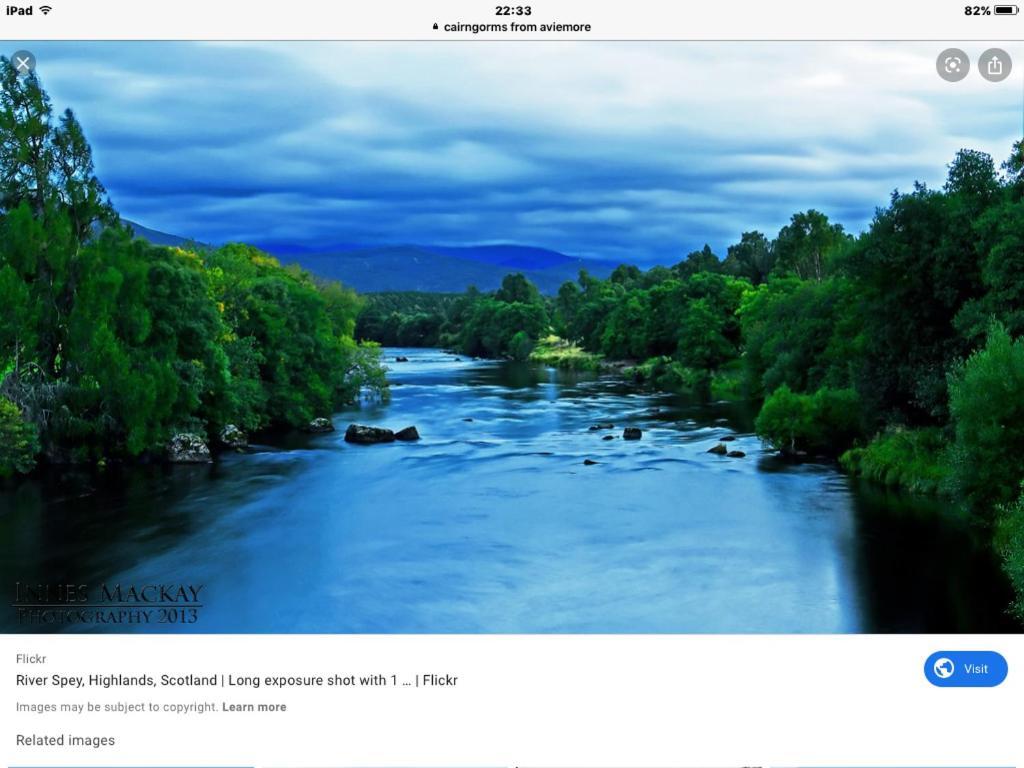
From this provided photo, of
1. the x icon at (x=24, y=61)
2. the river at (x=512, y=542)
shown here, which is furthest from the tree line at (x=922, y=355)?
the x icon at (x=24, y=61)

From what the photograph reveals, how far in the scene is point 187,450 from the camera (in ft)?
111

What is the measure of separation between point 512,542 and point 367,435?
57.9 ft

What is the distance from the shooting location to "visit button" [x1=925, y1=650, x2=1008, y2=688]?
23.1 feet

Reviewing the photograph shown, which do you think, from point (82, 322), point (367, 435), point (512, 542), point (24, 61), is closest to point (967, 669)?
point (24, 61)

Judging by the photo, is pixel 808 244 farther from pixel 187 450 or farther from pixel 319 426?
pixel 187 450

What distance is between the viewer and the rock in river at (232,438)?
3766cm

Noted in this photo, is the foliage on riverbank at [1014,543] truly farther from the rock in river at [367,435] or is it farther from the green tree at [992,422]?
the rock in river at [367,435]

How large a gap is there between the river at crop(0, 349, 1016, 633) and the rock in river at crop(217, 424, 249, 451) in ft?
2.97

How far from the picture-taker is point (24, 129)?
30.2 meters

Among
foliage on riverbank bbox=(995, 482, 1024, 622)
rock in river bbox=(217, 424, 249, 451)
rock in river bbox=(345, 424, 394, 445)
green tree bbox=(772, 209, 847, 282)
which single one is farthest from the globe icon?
green tree bbox=(772, 209, 847, 282)

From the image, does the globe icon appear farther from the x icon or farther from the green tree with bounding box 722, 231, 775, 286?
the green tree with bounding box 722, 231, 775, 286

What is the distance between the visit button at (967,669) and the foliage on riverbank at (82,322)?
28425 millimetres
